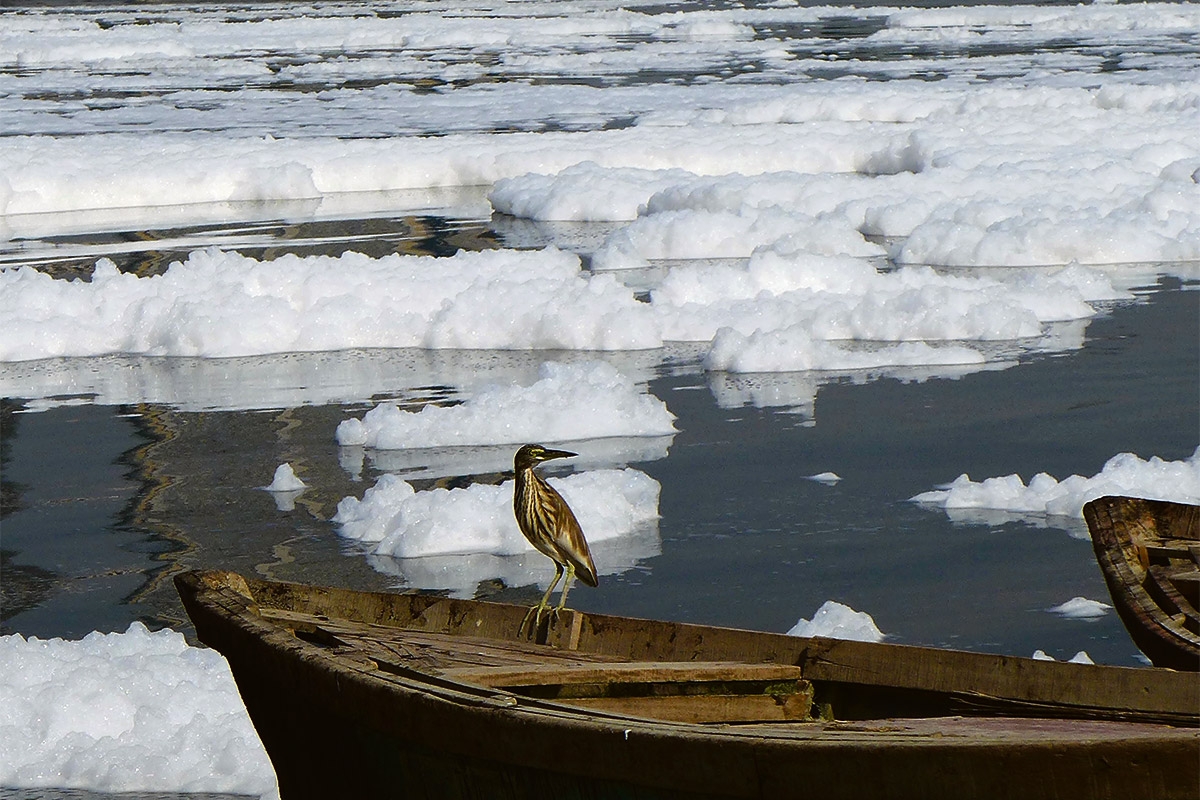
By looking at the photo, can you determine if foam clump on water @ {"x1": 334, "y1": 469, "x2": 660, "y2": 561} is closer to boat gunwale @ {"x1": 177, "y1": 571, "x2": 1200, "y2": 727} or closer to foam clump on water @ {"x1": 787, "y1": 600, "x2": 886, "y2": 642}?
foam clump on water @ {"x1": 787, "y1": 600, "x2": 886, "y2": 642}

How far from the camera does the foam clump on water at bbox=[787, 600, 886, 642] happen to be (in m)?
5.33

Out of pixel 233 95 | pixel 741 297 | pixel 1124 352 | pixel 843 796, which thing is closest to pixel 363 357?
pixel 741 297

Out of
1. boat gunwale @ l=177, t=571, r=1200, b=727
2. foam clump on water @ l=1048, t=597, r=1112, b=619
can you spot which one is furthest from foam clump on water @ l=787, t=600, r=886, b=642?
boat gunwale @ l=177, t=571, r=1200, b=727

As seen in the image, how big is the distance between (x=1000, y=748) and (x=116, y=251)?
11.4 meters

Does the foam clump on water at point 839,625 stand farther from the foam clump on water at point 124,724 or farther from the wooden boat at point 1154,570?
the foam clump on water at point 124,724

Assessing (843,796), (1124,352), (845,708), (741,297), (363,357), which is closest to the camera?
(843,796)

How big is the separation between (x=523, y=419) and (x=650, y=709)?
393cm

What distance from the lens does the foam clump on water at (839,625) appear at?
5328 millimetres

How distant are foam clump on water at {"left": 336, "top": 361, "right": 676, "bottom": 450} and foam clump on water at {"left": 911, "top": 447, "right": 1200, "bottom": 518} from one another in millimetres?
1615

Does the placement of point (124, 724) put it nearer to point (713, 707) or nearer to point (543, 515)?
Result: point (543, 515)

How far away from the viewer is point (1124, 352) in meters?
9.23

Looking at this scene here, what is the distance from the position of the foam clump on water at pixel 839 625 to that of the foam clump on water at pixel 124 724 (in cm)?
176

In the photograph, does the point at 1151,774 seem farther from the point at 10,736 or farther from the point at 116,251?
the point at 116,251

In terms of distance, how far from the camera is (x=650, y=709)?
402cm
